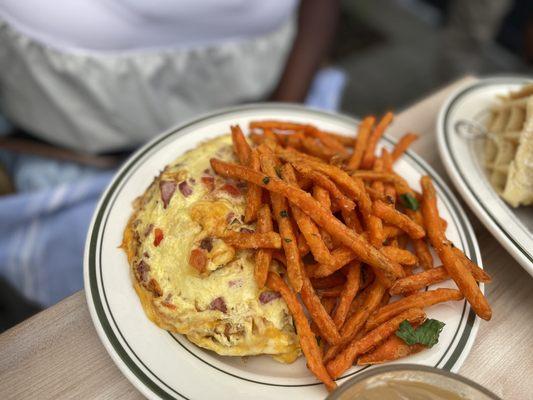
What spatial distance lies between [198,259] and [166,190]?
0.20m

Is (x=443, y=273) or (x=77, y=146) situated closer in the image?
(x=443, y=273)

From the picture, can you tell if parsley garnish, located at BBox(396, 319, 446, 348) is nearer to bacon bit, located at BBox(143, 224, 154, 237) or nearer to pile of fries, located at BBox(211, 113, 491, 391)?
pile of fries, located at BBox(211, 113, 491, 391)

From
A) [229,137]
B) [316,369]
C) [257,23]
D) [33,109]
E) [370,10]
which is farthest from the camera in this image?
[370,10]

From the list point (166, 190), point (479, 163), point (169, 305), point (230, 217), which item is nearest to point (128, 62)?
point (166, 190)

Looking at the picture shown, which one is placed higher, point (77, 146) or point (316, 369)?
point (316, 369)

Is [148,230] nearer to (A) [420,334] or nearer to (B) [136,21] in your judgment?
(A) [420,334]

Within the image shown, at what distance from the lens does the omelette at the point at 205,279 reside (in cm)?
95

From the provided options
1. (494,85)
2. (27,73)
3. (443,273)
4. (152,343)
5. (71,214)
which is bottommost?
(71,214)

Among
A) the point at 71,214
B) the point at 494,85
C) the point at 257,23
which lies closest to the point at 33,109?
the point at 71,214

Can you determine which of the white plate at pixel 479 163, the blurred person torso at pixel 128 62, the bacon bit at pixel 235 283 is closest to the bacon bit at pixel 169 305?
the bacon bit at pixel 235 283

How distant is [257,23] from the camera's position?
1823 millimetres

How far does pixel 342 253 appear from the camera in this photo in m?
0.99

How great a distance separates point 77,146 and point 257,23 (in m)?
0.80

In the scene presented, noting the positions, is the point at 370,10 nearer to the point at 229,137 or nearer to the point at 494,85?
the point at 494,85
